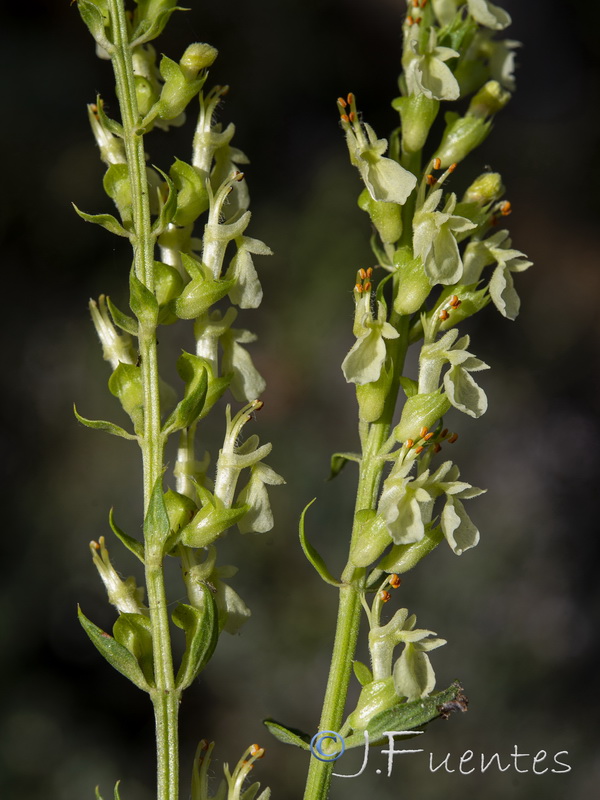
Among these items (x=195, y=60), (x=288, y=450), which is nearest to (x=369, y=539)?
(x=195, y=60)

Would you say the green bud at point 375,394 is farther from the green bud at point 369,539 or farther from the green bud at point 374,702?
the green bud at point 374,702

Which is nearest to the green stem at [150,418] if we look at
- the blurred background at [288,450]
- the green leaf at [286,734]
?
the green leaf at [286,734]

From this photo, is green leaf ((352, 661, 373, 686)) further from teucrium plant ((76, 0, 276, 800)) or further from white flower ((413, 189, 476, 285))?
white flower ((413, 189, 476, 285))

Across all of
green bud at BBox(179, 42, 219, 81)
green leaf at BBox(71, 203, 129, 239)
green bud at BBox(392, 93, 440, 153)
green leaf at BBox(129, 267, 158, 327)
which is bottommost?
green leaf at BBox(129, 267, 158, 327)

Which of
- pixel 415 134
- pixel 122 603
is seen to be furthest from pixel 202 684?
pixel 415 134

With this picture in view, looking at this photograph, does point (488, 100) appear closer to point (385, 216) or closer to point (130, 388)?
point (385, 216)

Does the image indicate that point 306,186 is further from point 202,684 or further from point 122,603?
point 122,603

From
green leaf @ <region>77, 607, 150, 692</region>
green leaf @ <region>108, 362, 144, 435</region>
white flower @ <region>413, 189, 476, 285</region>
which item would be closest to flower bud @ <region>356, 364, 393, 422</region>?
white flower @ <region>413, 189, 476, 285</region>
